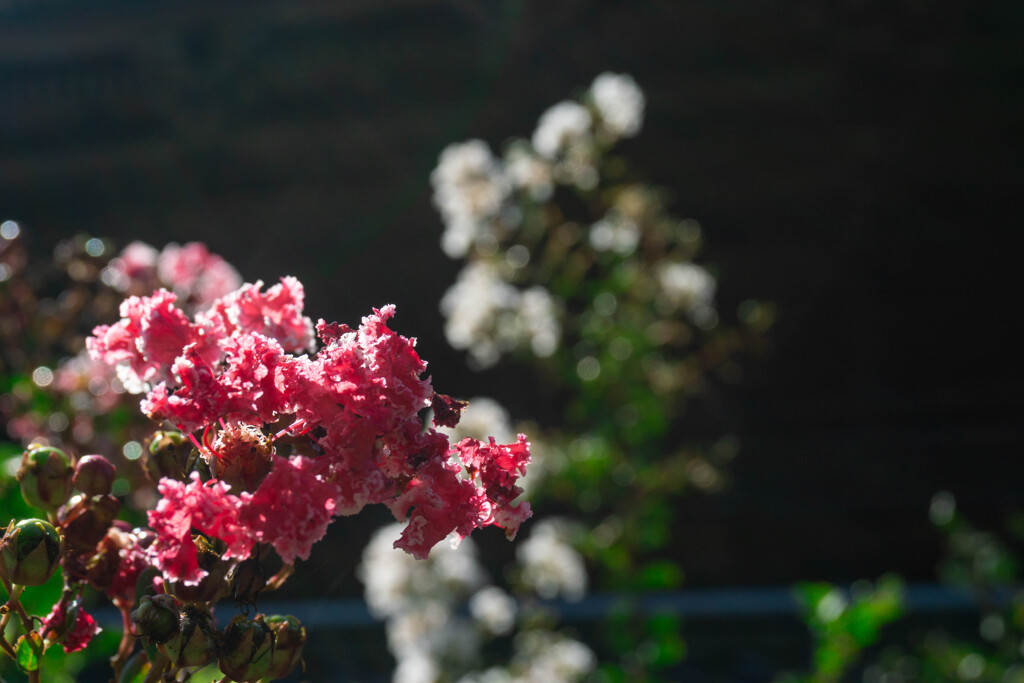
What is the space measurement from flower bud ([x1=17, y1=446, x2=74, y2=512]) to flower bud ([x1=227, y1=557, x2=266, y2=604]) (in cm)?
15

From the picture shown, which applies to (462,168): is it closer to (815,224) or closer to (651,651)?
(651,651)

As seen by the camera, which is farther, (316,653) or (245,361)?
(316,653)

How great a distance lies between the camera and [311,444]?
1.60 feet

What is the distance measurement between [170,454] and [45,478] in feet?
0.27

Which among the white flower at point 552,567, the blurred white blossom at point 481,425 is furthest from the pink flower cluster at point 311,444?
the white flower at point 552,567

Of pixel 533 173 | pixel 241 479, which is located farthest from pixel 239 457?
pixel 533 173

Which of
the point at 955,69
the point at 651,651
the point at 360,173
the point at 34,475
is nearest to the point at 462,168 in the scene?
the point at 651,651

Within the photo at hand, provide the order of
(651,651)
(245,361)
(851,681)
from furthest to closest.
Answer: (851,681) → (651,651) → (245,361)

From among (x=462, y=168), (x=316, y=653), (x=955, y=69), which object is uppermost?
(x=955, y=69)

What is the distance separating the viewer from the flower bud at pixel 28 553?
47cm

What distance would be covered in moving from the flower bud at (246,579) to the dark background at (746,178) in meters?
2.70

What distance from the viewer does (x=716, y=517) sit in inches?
132

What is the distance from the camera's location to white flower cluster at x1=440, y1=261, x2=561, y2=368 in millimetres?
1620

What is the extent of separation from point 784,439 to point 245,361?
3.11m
